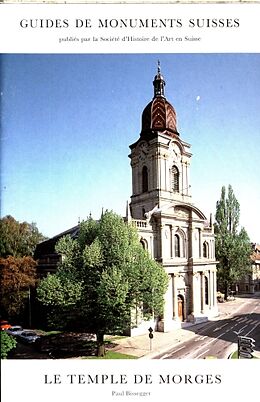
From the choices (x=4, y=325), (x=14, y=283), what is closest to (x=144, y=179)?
(x=14, y=283)

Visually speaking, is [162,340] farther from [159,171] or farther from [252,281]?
[159,171]

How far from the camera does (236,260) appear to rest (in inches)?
283

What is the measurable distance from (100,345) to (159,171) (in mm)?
4220

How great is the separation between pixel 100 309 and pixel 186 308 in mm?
2657

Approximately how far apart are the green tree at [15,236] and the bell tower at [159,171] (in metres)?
2.35

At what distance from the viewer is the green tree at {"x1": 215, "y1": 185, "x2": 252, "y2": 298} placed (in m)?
5.45

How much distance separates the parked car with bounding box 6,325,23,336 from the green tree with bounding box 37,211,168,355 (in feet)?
1.82

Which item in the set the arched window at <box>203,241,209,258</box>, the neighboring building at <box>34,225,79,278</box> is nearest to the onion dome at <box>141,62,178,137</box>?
the neighboring building at <box>34,225,79,278</box>

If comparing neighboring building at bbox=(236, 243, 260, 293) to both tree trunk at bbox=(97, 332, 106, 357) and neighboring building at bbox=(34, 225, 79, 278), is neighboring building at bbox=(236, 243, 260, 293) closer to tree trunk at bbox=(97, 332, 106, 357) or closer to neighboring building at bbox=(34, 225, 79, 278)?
tree trunk at bbox=(97, 332, 106, 357)

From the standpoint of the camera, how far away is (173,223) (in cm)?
786

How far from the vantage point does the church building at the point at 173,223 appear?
23.4 ft
